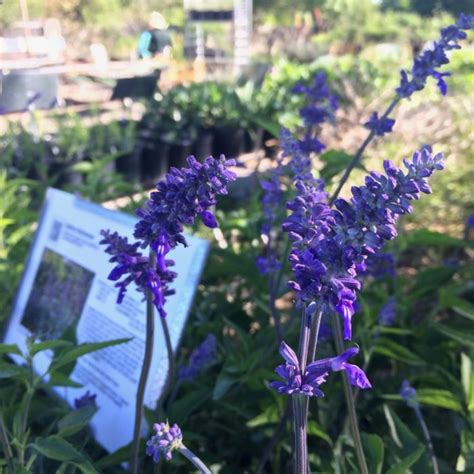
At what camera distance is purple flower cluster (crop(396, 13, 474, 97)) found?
1.17 metres

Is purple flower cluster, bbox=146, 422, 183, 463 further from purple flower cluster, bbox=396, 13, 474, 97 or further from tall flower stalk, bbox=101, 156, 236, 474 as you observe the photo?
purple flower cluster, bbox=396, 13, 474, 97

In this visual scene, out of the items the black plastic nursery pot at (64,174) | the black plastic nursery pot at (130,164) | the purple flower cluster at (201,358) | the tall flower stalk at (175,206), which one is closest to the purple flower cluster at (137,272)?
the tall flower stalk at (175,206)

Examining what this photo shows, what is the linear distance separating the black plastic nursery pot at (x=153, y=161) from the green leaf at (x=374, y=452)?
16.4ft

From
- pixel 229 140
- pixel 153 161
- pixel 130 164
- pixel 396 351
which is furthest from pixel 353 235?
pixel 229 140

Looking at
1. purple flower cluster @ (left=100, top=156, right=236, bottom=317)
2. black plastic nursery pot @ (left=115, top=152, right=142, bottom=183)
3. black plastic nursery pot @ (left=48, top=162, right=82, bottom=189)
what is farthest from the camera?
black plastic nursery pot @ (left=115, top=152, right=142, bottom=183)

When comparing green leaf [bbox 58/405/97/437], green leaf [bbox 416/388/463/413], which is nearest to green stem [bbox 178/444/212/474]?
green leaf [bbox 58/405/97/437]

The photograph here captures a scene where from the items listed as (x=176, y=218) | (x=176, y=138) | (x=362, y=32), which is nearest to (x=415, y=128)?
(x=176, y=138)

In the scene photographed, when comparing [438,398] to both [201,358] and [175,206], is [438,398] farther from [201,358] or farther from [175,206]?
[175,206]

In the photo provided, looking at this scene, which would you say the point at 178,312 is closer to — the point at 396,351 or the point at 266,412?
the point at 266,412

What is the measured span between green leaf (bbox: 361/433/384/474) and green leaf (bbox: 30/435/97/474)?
49cm

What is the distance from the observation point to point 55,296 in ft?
5.11

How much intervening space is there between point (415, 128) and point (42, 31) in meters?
17.8

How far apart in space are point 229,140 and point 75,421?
5.69 metres

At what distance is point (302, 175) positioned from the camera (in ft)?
3.31
